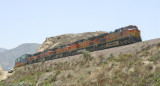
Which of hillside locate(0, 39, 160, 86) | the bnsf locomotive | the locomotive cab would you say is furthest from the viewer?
the bnsf locomotive

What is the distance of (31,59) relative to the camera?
185 ft

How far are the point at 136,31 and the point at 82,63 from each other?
9.37 m

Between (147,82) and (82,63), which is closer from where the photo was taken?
(147,82)

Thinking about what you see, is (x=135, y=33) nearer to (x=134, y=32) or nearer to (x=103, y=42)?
(x=134, y=32)

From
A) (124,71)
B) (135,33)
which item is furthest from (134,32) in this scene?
(124,71)

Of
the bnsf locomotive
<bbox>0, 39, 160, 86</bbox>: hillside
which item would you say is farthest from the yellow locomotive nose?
<bbox>0, 39, 160, 86</bbox>: hillside

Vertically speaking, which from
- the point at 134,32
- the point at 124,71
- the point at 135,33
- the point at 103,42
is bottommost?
the point at 124,71

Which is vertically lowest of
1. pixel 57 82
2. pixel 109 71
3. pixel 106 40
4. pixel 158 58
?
pixel 57 82

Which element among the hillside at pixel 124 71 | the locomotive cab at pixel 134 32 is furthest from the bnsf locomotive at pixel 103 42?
the hillside at pixel 124 71

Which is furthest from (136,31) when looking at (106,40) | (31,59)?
(31,59)

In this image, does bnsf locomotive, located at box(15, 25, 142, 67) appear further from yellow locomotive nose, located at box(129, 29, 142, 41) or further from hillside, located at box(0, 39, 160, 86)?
hillside, located at box(0, 39, 160, 86)

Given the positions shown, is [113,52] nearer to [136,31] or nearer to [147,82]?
[136,31]

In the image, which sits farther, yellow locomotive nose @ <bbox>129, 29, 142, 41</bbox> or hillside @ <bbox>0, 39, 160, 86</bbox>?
yellow locomotive nose @ <bbox>129, 29, 142, 41</bbox>

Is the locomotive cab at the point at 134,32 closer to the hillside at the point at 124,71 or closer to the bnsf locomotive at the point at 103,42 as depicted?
the bnsf locomotive at the point at 103,42
